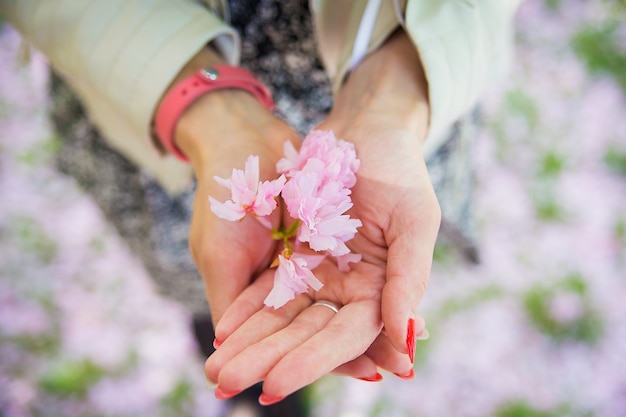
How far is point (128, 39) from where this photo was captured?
2.94 feet

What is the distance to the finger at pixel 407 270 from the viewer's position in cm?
66

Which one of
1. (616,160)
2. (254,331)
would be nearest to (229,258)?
(254,331)

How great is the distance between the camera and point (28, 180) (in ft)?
7.29

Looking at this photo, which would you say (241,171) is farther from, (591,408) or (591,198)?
(591,198)

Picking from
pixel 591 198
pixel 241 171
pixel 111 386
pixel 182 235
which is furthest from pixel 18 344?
pixel 591 198

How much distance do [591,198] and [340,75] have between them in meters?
1.55

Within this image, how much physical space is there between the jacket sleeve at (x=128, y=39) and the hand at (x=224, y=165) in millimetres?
46

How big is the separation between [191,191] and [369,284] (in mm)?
520

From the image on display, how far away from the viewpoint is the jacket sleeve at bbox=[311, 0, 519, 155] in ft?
2.72

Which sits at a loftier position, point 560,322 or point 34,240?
point 560,322

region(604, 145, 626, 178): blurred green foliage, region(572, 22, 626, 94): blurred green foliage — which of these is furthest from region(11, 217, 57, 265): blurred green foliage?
region(572, 22, 626, 94): blurred green foliage

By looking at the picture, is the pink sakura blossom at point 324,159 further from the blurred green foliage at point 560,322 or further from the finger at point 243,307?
the blurred green foliage at point 560,322

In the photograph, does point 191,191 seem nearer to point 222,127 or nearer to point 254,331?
point 222,127

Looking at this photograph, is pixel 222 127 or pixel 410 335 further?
pixel 222 127
